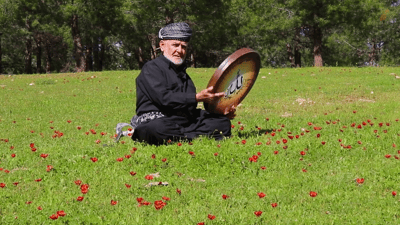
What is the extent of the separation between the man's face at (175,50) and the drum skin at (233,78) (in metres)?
0.94

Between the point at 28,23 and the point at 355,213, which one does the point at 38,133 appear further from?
the point at 28,23

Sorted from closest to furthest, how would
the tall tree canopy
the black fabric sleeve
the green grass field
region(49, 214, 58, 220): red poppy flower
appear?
region(49, 214, 58, 220): red poppy flower → the green grass field → the black fabric sleeve → the tall tree canopy

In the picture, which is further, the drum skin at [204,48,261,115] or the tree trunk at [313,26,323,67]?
the tree trunk at [313,26,323,67]

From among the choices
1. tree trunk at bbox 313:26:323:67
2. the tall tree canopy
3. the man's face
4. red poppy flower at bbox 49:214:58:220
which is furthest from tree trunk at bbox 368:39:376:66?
red poppy flower at bbox 49:214:58:220

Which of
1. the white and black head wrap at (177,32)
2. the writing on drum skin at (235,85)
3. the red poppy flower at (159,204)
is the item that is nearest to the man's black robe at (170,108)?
the white and black head wrap at (177,32)

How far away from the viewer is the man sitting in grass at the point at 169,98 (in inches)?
289

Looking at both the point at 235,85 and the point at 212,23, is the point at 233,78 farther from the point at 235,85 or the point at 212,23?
the point at 212,23

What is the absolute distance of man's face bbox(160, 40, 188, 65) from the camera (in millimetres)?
7613

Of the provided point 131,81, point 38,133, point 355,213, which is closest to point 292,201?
point 355,213

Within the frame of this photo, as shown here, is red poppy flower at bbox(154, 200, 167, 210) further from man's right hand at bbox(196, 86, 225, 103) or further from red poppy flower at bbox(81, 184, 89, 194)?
man's right hand at bbox(196, 86, 225, 103)

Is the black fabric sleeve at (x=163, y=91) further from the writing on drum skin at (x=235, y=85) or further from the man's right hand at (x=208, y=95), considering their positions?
the writing on drum skin at (x=235, y=85)

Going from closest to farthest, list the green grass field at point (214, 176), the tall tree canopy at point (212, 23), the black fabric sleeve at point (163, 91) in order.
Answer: the green grass field at point (214, 176)
the black fabric sleeve at point (163, 91)
the tall tree canopy at point (212, 23)

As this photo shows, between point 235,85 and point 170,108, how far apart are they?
124cm

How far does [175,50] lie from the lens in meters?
7.63
